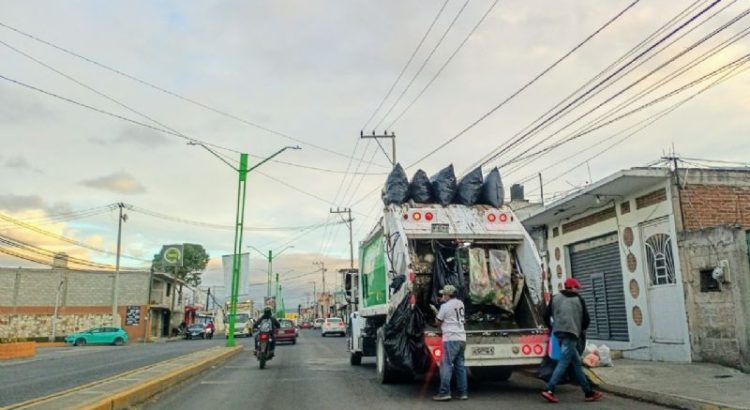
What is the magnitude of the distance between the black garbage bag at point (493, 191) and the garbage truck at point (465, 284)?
0.14 meters

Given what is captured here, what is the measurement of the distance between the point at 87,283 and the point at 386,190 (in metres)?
45.5

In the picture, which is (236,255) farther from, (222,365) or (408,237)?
(408,237)

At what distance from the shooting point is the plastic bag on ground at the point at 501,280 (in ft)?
31.7

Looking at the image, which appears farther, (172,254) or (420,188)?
(172,254)

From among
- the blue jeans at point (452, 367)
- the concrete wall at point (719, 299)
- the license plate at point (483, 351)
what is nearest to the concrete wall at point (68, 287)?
the license plate at point (483, 351)

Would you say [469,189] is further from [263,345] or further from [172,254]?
[172,254]

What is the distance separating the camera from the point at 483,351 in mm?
8914

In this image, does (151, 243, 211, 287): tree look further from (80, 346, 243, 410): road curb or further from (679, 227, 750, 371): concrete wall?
(679, 227, 750, 371): concrete wall

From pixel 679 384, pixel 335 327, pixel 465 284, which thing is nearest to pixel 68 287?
pixel 335 327

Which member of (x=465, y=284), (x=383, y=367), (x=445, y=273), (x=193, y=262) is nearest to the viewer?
(x=465, y=284)

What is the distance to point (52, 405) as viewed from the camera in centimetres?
764

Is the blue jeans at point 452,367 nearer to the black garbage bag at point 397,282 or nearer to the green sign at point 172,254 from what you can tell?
the black garbage bag at point 397,282

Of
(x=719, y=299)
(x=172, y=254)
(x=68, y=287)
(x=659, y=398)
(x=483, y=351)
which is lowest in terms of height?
(x=659, y=398)

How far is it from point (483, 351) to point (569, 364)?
4.10 feet
